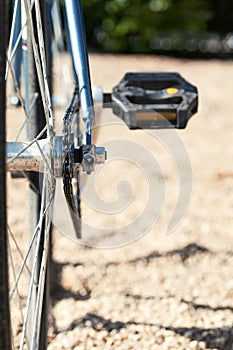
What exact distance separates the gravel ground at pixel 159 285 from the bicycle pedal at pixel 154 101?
55 centimetres

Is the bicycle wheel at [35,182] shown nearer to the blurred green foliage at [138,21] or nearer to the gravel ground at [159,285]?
the gravel ground at [159,285]

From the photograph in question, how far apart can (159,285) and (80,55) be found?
2.74ft

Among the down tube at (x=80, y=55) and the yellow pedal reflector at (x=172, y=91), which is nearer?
the down tube at (x=80, y=55)

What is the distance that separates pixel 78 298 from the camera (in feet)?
7.82

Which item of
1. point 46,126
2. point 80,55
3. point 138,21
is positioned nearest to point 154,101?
point 80,55

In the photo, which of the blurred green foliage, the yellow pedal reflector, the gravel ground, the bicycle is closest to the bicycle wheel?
the bicycle

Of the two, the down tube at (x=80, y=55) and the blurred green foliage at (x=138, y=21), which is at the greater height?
the down tube at (x=80, y=55)

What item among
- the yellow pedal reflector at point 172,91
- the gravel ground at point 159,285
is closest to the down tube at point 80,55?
the yellow pedal reflector at point 172,91

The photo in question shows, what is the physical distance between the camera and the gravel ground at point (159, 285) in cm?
217

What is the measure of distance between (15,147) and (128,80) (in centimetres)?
87

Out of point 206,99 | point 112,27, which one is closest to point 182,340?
point 206,99

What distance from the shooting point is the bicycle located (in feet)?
5.17

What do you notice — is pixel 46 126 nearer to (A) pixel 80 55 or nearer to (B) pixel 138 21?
(A) pixel 80 55

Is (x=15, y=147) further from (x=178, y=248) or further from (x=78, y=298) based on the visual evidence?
(x=178, y=248)
